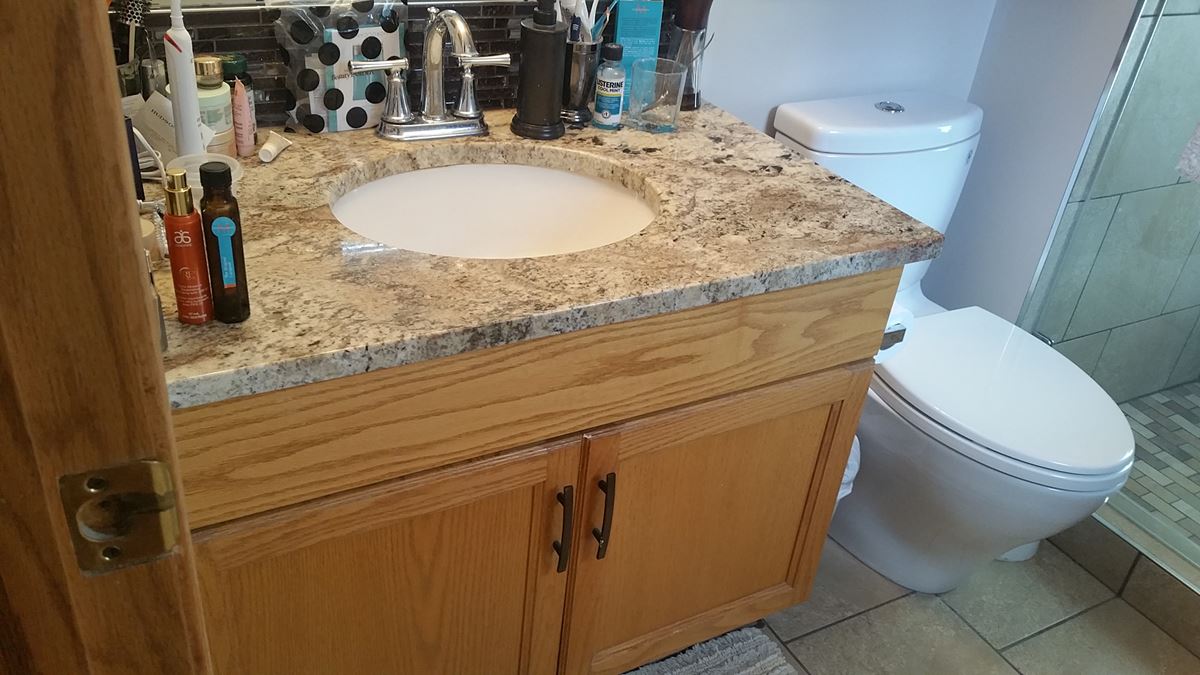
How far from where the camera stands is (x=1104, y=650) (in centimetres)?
169

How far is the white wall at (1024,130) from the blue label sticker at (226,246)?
1.56 metres

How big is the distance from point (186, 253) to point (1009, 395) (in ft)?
4.19

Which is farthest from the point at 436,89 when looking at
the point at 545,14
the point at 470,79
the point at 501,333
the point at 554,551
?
the point at 554,551

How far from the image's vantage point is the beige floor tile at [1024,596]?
1720 millimetres

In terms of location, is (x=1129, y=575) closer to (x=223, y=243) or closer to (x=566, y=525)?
(x=566, y=525)

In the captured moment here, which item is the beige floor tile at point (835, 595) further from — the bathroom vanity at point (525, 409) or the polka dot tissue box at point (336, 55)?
the polka dot tissue box at point (336, 55)

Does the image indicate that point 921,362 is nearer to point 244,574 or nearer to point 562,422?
point 562,422

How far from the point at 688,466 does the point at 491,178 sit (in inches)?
18.7

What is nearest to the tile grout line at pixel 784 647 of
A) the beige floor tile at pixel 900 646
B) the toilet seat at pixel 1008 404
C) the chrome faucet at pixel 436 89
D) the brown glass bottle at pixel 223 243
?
the beige floor tile at pixel 900 646

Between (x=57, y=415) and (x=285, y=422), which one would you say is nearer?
(x=57, y=415)

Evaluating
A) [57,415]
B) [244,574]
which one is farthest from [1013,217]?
[57,415]

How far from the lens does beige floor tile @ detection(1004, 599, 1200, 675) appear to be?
165cm

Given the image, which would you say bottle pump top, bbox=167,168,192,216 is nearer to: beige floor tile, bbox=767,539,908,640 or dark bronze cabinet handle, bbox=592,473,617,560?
dark bronze cabinet handle, bbox=592,473,617,560

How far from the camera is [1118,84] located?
1720 mm
